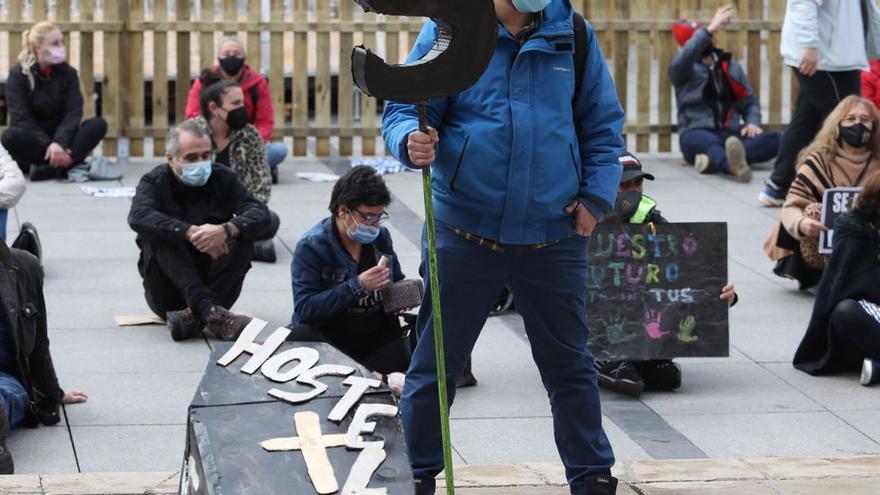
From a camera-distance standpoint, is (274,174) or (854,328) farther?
(274,174)

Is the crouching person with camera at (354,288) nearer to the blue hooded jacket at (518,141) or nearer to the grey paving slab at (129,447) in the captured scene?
the grey paving slab at (129,447)

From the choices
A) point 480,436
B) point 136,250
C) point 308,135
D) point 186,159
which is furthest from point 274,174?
point 480,436

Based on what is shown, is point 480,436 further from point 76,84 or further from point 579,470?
point 76,84

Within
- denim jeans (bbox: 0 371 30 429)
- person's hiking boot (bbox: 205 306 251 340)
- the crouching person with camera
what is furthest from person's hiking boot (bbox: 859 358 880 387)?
denim jeans (bbox: 0 371 30 429)

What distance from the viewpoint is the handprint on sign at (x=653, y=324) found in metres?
7.01

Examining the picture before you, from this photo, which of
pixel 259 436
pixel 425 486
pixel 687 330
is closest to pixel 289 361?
pixel 259 436

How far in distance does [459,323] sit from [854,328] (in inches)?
105

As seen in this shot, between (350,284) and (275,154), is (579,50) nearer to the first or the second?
(350,284)

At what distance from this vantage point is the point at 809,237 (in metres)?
8.45

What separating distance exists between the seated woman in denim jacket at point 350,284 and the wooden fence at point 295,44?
6.18 m

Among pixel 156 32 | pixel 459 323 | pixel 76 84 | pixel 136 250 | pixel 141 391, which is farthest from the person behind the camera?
pixel 156 32

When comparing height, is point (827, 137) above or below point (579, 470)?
above

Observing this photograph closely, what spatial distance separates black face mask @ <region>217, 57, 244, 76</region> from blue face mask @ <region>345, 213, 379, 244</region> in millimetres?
5054

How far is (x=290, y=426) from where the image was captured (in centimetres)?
428
